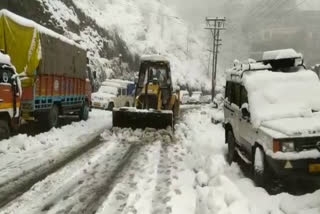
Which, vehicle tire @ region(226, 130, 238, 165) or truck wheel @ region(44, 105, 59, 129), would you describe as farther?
truck wheel @ region(44, 105, 59, 129)

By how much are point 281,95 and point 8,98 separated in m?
7.28

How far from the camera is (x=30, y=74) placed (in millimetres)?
15094

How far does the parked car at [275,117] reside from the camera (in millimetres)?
7695

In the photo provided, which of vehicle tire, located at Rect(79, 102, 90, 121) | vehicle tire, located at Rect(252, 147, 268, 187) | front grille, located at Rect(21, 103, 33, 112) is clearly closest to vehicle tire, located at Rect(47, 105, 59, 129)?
front grille, located at Rect(21, 103, 33, 112)

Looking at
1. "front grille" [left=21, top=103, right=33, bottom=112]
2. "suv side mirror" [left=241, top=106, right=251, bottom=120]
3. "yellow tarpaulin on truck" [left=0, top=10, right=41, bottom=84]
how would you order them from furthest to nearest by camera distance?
"yellow tarpaulin on truck" [left=0, top=10, right=41, bottom=84] < "front grille" [left=21, top=103, right=33, bottom=112] < "suv side mirror" [left=241, top=106, right=251, bottom=120]

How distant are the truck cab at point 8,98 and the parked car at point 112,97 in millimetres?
15877

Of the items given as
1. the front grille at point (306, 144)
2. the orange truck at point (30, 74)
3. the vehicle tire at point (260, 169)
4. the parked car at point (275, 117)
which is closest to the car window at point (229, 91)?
the parked car at point (275, 117)

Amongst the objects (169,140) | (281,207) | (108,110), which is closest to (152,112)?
(169,140)

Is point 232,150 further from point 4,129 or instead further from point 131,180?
point 4,129

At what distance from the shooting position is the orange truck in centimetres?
1251

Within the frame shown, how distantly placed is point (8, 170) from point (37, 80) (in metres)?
5.98

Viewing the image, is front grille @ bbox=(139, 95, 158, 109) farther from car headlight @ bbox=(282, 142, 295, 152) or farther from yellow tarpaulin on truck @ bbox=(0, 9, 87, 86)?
car headlight @ bbox=(282, 142, 295, 152)

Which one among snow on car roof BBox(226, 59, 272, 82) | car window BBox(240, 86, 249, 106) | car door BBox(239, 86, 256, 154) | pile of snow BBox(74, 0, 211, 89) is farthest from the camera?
pile of snow BBox(74, 0, 211, 89)

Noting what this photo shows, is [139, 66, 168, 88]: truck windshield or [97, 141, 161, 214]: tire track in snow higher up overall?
[139, 66, 168, 88]: truck windshield
